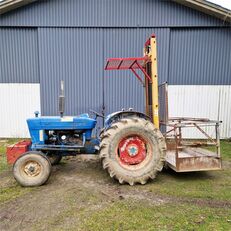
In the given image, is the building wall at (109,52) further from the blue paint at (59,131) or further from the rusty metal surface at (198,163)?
the rusty metal surface at (198,163)

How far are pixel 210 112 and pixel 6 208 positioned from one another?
7459 millimetres

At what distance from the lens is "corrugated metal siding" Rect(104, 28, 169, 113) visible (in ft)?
26.9

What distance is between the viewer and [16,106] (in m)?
8.65

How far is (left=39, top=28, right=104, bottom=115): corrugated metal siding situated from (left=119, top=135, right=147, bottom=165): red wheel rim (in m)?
4.46

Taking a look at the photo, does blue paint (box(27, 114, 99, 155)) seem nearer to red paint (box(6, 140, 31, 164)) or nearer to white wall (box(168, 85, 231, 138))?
red paint (box(6, 140, 31, 164))

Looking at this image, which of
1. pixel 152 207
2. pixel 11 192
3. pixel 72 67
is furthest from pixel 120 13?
pixel 152 207

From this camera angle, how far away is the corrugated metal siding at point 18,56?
27.4 feet

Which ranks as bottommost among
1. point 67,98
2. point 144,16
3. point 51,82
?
point 67,98

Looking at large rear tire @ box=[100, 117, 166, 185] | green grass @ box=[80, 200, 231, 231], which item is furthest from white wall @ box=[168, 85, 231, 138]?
green grass @ box=[80, 200, 231, 231]

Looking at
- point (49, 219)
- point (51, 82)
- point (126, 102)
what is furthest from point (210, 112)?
point (49, 219)

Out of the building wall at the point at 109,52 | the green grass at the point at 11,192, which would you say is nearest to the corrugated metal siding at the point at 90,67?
the building wall at the point at 109,52

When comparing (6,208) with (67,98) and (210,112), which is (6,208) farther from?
(210,112)

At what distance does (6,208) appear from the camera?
10.8 feet

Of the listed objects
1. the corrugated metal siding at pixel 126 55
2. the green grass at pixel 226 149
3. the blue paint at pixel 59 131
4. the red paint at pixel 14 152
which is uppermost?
the corrugated metal siding at pixel 126 55
